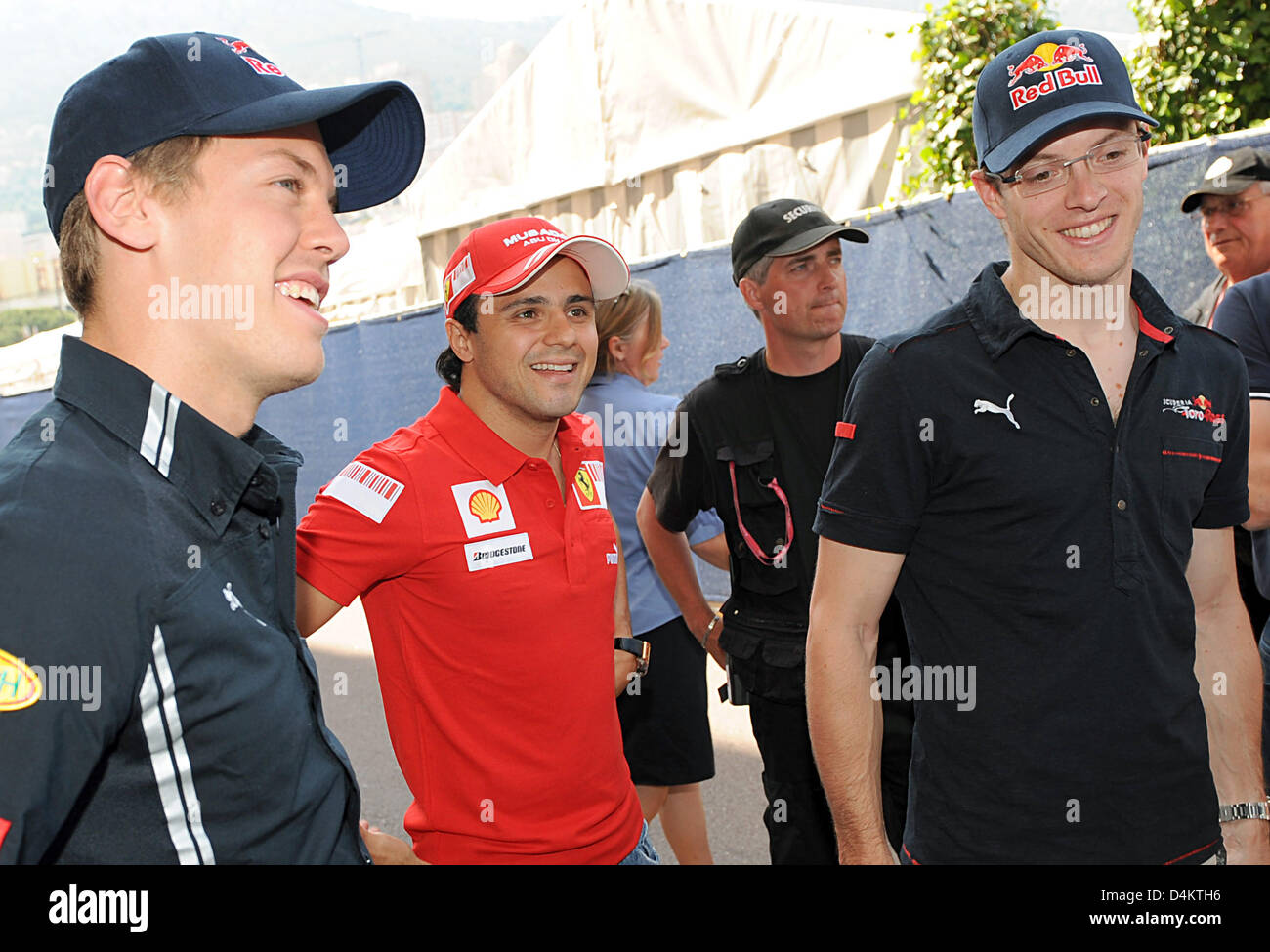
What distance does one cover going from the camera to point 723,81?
10.1 m

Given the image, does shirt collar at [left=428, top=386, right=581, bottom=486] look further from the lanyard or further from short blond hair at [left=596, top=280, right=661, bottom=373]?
short blond hair at [left=596, top=280, right=661, bottom=373]

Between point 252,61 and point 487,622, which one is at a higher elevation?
point 252,61

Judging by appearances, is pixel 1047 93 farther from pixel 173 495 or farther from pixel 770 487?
pixel 173 495

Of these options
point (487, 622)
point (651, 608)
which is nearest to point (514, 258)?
point (487, 622)

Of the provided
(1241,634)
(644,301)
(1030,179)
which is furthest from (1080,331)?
(644,301)

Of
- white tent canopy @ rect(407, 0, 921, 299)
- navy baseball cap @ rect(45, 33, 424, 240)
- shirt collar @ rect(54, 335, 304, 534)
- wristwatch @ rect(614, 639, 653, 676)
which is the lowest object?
wristwatch @ rect(614, 639, 653, 676)

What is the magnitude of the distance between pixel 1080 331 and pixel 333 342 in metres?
9.76

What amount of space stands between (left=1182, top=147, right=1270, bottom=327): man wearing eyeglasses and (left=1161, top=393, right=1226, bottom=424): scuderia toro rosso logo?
2.20 meters

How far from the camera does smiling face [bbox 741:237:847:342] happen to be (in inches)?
138

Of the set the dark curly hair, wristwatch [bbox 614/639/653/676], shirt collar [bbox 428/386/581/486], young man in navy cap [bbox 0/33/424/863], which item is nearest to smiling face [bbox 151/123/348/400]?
young man in navy cap [bbox 0/33/424/863]

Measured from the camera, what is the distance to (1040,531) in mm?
1979

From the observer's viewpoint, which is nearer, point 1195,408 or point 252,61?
point 252,61

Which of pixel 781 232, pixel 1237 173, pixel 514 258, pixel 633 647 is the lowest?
pixel 633 647

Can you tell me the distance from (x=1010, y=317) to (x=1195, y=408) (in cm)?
45
